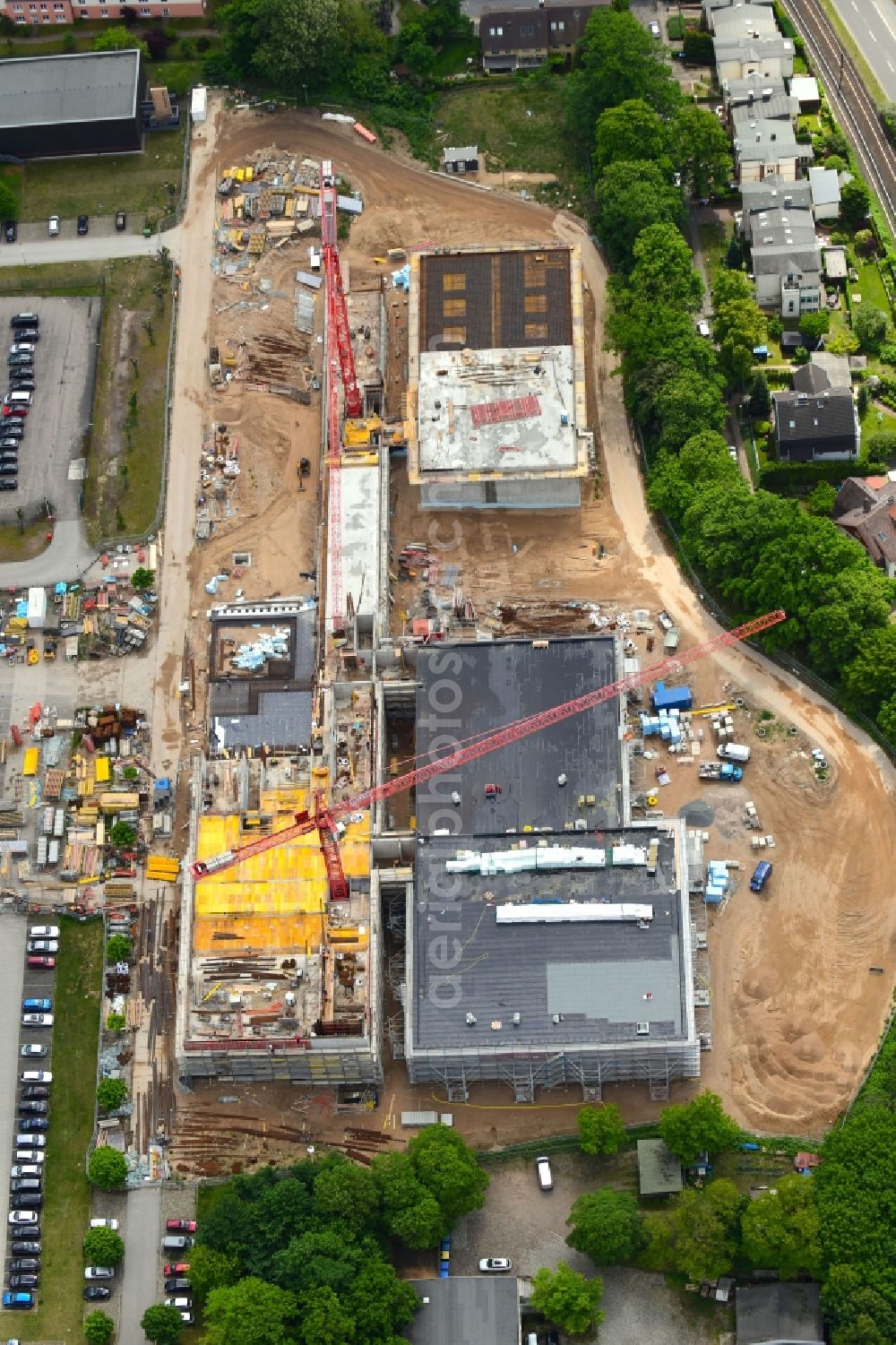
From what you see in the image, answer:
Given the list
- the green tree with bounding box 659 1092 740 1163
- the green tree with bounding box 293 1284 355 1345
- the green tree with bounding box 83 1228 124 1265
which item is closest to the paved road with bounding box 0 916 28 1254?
the green tree with bounding box 83 1228 124 1265

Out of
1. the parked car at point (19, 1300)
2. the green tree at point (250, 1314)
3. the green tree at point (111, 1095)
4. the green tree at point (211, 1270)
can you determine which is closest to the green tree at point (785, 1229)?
the green tree at point (250, 1314)

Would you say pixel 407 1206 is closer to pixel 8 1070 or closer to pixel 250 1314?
pixel 250 1314

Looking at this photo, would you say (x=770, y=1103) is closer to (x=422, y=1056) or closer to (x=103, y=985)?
(x=422, y=1056)

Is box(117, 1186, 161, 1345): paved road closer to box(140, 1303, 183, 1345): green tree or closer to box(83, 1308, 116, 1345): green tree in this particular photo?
box(83, 1308, 116, 1345): green tree

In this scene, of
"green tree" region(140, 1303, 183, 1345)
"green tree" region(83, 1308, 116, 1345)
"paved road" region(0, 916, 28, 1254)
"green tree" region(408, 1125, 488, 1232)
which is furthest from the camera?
"paved road" region(0, 916, 28, 1254)

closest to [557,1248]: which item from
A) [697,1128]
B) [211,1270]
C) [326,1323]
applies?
[697,1128]

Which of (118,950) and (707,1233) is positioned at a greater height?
(118,950)

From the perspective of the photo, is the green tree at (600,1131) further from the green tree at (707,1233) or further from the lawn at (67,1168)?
the lawn at (67,1168)
